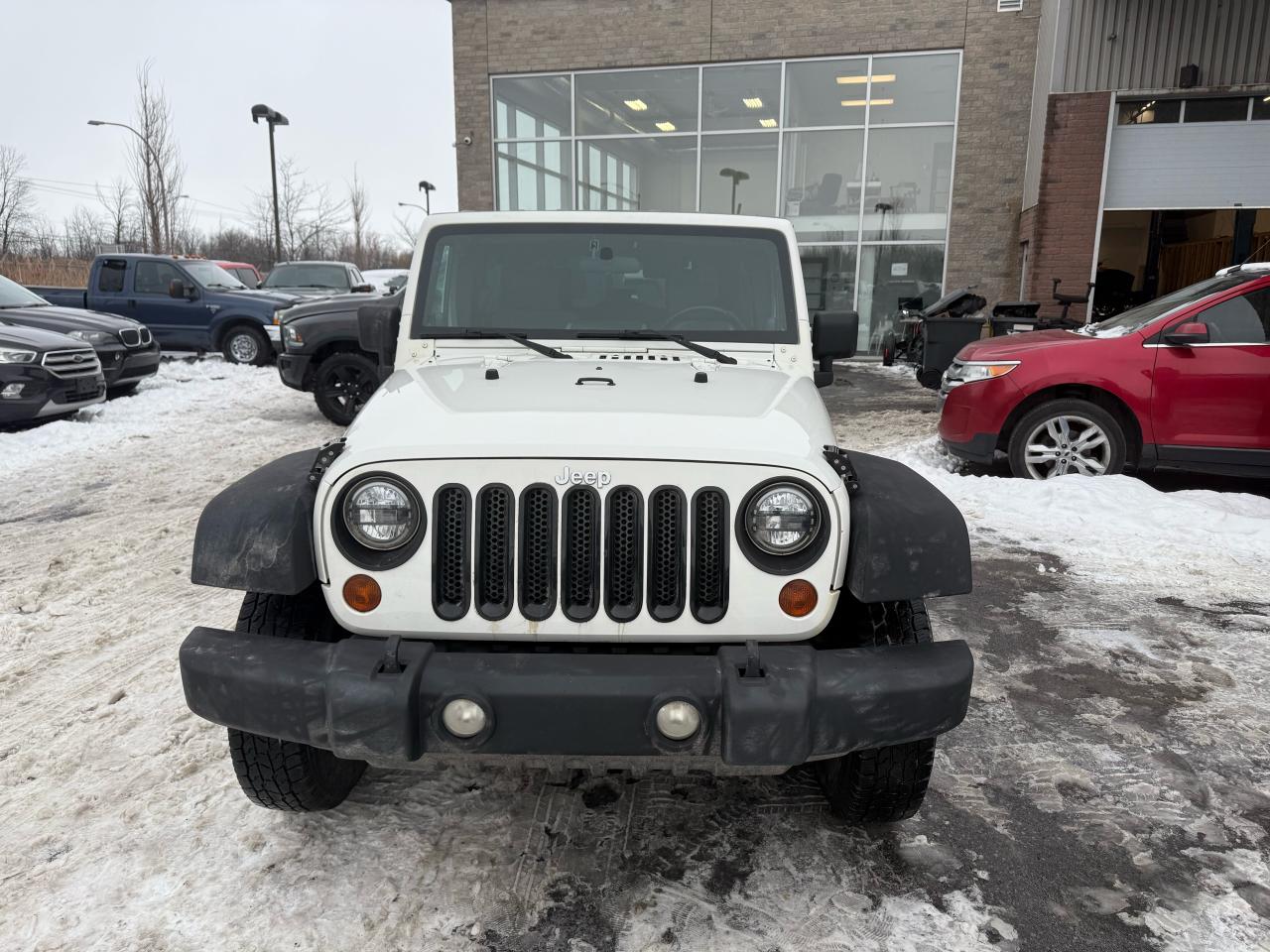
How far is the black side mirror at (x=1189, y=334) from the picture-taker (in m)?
6.10

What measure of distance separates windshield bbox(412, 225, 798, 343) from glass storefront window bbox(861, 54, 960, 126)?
14.8 metres

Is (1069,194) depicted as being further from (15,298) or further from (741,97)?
(15,298)

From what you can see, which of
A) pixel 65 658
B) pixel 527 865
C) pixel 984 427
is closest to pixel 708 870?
pixel 527 865

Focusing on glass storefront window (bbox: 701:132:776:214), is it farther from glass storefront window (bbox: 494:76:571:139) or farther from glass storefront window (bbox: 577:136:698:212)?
glass storefront window (bbox: 494:76:571:139)

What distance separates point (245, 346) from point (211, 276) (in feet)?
5.13

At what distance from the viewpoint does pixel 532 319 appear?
355cm

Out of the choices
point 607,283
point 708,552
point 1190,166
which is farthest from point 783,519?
point 1190,166

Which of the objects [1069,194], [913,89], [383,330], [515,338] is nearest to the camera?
[515,338]

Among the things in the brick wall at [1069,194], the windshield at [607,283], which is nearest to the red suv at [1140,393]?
the windshield at [607,283]

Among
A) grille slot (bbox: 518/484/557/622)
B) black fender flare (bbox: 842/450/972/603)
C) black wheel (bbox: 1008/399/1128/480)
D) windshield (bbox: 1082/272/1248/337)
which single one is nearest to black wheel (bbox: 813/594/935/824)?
→ black fender flare (bbox: 842/450/972/603)

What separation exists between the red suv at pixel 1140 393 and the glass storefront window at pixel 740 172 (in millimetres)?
11313

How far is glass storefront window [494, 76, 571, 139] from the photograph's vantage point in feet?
58.9

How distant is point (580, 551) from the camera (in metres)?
2.22

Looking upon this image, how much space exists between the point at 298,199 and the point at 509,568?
4264 cm
